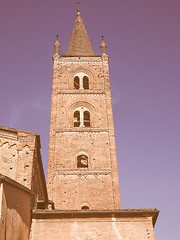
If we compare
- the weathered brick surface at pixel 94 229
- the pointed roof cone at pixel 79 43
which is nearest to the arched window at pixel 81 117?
the pointed roof cone at pixel 79 43

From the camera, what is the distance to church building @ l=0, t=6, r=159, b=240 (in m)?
9.45

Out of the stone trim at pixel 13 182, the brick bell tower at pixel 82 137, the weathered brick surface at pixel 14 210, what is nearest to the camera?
the weathered brick surface at pixel 14 210

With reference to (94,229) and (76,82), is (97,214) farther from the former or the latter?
(76,82)

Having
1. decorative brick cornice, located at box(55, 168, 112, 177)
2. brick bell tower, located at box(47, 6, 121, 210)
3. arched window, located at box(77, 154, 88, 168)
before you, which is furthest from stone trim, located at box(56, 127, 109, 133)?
decorative brick cornice, located at box(55, 168, 112, 177)

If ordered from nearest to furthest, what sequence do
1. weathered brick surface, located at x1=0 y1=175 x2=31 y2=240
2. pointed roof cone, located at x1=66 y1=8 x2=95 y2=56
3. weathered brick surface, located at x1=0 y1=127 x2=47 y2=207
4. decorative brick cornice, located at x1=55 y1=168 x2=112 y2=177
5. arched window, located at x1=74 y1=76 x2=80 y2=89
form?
weathered brick surface, located at x1=0 y1=175 x2=31 y2=240
weathered brick surface, located at x1=0 y1=127 x2=47 y2=207
decorative brick cornice, located at x1=55 y1=168 x2=112 y2=177
arched window, located at x1=74 y1=76 x2=80 y2=89
pointed roof cone, located at x1=66 y1=8 x2=95 y2=56

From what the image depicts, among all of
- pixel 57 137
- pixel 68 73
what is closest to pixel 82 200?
pixel 57 137

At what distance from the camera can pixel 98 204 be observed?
16.8 m

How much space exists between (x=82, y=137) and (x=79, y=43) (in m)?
10.4

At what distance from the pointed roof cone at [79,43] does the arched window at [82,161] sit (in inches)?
348

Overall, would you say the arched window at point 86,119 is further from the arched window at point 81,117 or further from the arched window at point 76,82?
the arched window at point 76,82

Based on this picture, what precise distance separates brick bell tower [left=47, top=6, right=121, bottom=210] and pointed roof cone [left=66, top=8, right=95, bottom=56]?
233 millimetres

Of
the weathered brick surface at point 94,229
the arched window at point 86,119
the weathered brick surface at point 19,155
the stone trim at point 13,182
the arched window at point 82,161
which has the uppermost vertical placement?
the arched window at point 86,119

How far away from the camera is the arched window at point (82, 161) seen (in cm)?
1920

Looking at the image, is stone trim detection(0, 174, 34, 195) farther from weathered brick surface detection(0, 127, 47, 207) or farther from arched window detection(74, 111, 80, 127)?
arched window detection(74, 111, 80, 127)
